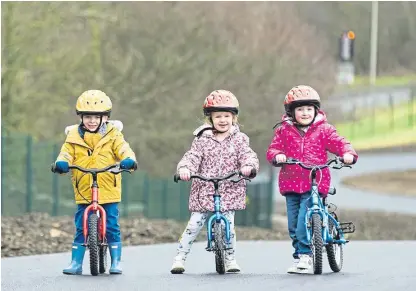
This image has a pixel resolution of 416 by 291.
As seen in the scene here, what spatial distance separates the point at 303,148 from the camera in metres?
12.5

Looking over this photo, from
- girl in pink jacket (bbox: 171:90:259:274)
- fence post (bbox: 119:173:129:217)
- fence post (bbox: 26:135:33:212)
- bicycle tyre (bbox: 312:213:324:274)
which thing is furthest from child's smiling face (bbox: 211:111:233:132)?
fence post (bbox: 119:173:129:217)

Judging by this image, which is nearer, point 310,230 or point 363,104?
point 310,230

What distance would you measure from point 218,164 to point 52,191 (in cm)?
1745

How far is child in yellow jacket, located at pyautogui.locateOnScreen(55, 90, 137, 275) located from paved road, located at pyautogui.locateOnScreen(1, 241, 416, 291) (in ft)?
2.00

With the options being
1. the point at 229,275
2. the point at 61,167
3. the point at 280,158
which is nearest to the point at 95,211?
the point at 61,167

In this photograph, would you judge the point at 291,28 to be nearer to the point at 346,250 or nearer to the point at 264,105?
the point at 264,105

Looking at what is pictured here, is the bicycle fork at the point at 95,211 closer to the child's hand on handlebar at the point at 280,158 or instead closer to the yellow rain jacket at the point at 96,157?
the yellow rain jacket at the point at 96,157

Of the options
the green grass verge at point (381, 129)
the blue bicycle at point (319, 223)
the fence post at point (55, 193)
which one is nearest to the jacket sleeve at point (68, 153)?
the blue bicycle at point (319, 223)

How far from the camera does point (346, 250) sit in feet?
58.2

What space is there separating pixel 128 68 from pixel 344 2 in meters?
30.6

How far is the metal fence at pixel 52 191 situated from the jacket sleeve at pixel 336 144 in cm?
1481

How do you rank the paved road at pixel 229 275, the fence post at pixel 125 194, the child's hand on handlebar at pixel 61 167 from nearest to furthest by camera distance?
the paved road at pixel 229 275
the child's hand on handlebar at pixel 61 167
the fence post at pixel 125 194

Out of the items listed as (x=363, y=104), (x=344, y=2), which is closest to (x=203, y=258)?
(x=344, y=2)

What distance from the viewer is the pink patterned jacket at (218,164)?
1238 centimetres
